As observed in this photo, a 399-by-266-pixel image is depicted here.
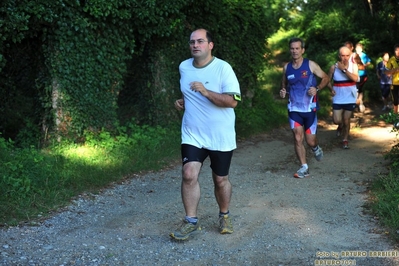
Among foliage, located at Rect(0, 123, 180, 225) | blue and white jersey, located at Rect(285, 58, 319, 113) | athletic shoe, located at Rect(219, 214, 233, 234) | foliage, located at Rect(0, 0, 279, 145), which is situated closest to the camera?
athletic shoe, located at Rect(219, 214, 233, 234)

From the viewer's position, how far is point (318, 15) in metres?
26.2

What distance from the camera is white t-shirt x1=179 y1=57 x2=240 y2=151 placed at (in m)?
6.06

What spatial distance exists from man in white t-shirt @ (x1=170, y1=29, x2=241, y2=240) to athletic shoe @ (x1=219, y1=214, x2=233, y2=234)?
0.98 ft

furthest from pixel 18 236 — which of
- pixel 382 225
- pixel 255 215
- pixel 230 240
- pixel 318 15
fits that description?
pixel 318 15

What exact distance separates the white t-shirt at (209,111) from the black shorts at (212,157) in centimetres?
5

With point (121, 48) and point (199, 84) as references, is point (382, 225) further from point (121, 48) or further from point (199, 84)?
point (121, 48)

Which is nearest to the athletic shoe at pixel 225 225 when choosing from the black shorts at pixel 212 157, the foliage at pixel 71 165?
the black shorts at pixel 212 157

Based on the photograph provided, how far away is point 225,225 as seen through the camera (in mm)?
6398

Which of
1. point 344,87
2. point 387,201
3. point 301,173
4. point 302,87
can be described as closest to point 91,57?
point 302,87

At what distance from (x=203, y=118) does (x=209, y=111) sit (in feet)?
0.31

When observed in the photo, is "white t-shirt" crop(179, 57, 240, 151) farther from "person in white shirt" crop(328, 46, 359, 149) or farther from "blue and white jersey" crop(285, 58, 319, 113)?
"person in white shirt" crop(328, 46, 359, 149)

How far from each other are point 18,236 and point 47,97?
4530mm

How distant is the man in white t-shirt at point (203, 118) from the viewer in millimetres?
6059

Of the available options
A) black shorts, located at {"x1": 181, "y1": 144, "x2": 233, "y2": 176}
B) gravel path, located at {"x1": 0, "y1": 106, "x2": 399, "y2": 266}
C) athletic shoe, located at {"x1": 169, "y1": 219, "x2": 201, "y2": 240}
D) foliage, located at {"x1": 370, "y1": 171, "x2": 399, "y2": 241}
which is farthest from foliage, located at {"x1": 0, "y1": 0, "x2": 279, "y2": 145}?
foliage, located at {"x1": 370, "y1": 171, "x2": 399, "y2": 241}
